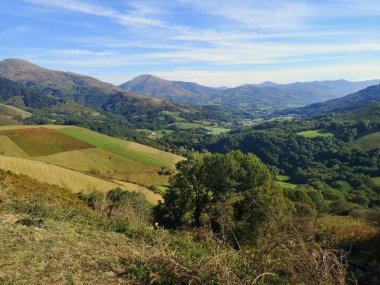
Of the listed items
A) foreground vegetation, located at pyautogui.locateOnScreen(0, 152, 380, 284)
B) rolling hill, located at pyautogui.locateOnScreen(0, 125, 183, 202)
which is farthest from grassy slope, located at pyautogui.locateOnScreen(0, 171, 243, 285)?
rolling hill, located at pyautogui.locateOnScreen(0, 125, 183, 202)

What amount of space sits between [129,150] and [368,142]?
344 feet

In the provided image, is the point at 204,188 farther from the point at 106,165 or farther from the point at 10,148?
the point at 10,148

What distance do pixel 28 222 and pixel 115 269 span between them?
18.3ft

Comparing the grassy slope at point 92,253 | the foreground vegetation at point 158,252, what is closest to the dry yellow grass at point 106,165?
the foreground vegetation at point 158,252

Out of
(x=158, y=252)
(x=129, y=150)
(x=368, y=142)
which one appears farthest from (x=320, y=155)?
(x=158, y=252)

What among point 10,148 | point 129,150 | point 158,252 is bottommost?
point 129,150

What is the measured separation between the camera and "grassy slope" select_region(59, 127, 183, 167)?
313ft

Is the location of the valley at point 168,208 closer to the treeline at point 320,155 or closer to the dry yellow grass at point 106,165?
the dry yellow grass at point 106,165

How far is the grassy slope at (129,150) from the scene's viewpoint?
3754 inches

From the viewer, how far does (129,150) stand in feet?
334

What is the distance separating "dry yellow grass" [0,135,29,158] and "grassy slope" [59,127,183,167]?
63.3 feet

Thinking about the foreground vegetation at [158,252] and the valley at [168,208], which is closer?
the foreground vegetation at [158,252]

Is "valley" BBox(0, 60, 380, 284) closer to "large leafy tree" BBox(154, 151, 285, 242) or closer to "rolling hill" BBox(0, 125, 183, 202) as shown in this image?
"large leafy tree" BBox(154, 151, 285, 242)

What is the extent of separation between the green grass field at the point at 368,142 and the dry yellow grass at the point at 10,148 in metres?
129
